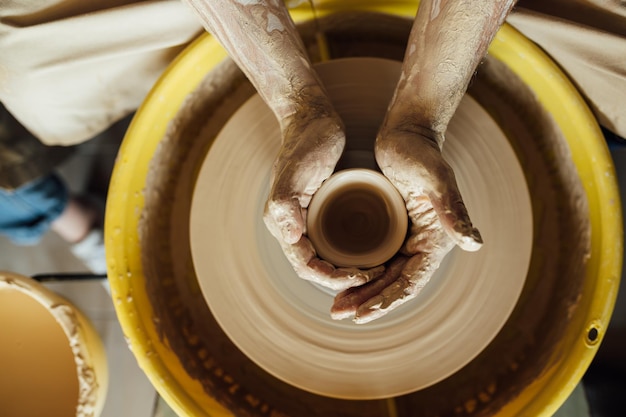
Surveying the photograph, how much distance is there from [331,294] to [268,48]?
719 millimetres

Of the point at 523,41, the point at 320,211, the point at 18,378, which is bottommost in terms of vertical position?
the point at 18,378

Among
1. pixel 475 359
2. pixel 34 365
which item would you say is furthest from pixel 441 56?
pixel 34 365

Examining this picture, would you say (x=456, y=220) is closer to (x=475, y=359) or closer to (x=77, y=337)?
(x=475, y=359)

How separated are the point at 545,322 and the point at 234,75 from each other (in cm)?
127

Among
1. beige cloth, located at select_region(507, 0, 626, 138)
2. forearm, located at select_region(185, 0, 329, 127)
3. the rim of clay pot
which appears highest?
beige cloth, located at select_region(507, 0, 626, 138)

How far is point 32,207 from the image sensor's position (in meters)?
1.82

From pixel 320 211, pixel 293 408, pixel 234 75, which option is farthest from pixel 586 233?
pixel 234 75

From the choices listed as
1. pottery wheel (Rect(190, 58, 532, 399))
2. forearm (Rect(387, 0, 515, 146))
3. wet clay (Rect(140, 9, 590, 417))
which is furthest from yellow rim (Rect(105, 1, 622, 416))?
forearm (Rect(387, 0, 515, 146))

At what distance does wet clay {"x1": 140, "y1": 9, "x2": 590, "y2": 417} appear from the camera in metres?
1.44

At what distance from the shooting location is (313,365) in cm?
142

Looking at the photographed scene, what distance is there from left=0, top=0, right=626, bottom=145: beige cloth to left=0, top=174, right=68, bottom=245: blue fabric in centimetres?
35

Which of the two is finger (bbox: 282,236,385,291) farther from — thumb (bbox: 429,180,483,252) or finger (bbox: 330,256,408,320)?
thumb (bbox: 429,180,483,252)

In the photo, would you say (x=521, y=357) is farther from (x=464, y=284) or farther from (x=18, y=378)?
(x=18, y=378)

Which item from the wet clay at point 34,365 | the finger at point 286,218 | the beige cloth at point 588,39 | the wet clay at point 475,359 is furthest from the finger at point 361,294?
the wet clay at point 34,365
